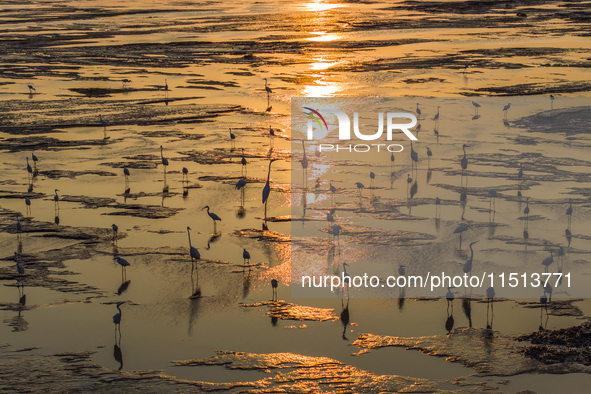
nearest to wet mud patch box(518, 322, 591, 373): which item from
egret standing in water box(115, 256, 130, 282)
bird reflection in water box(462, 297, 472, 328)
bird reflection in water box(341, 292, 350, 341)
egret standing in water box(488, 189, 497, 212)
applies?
bird reflection in water box(462, 297, 472, 328)

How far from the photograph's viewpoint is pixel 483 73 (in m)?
16.8

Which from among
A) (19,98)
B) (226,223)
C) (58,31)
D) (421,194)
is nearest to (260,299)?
(226,223)

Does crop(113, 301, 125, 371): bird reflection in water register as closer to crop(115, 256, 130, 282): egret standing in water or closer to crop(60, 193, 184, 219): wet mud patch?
crop(115, 256, 130, 282): egret standing in water

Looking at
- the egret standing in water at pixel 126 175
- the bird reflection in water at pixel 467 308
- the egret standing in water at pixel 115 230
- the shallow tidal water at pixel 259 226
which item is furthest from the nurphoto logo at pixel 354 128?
the bird reflection in water at pixel 467 308

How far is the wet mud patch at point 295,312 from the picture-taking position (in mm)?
5590

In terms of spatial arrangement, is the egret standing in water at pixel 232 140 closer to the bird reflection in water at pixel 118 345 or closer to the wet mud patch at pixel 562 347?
the bird reflection in water at pixel 118 345

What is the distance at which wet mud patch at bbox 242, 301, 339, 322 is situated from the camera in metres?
5.59

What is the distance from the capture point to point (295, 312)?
568 cm

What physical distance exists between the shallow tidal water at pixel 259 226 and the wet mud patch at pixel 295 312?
2 centimetres

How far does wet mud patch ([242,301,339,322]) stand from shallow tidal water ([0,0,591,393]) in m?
0.02

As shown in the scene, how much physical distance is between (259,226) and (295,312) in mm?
2168

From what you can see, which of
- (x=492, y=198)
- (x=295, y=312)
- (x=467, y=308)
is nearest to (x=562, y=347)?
(x=467, y=308)

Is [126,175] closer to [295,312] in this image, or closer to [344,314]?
[295,312]

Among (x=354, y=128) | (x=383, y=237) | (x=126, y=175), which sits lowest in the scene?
(x=383, y=237)
